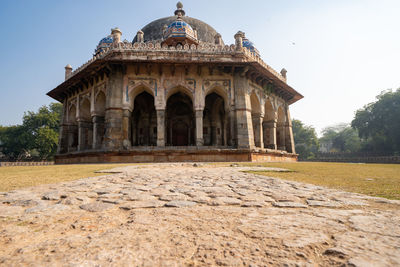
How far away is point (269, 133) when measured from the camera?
620 inches

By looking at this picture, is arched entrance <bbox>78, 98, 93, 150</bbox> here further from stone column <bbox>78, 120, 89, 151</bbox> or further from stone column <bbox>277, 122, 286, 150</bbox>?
stone column <bbox>277, 122, 286, 150</bbox>

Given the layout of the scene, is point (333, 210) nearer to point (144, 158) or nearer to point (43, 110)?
point (144, 158)

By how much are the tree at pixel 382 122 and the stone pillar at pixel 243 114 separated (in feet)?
87.2

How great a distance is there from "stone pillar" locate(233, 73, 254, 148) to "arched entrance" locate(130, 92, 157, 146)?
6.94m

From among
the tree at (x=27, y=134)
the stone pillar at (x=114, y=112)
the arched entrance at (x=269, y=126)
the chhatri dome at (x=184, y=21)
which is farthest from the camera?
the tree at (x=27, y=134)

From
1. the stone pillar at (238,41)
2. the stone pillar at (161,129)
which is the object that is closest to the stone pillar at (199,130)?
the stone pillar at (161,129)

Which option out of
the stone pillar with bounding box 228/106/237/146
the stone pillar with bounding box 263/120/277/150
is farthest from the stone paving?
the stone pillar with bounding box 263/120/277/150

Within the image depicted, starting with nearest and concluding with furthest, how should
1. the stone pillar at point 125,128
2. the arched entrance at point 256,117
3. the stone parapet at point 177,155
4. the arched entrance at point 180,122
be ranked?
1. the stone parapet at point 177,155
2. the stone pillar at point 125,128
3. the arched entrance at point 256,117
4. the arched entrance at point 180,122

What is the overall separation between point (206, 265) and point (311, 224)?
32.1 inches

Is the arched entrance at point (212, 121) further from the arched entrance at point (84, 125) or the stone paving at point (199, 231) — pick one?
the stone paving at point (199, 231)

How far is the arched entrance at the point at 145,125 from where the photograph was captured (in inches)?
644

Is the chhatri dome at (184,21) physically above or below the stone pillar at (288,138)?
above

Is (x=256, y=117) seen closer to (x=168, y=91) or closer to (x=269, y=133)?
(x=269, y=133)

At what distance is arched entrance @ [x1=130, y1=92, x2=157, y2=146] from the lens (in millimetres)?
16359
